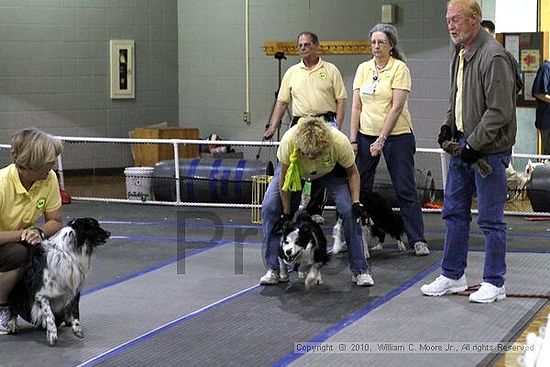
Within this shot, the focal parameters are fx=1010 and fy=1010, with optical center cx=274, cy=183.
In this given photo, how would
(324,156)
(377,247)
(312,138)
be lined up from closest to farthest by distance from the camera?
(312,138)
(324,156)
(377,247)

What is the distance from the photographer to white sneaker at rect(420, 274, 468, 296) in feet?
18.5

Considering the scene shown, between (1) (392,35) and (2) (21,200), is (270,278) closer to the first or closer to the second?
(2) (21,200)

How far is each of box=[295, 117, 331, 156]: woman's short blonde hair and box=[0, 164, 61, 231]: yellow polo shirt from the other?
1.36 m

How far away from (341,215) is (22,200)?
188 cm

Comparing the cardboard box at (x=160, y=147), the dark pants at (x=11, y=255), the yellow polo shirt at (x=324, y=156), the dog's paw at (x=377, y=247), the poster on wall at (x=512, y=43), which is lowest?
the dog's paw at (x=377, y=247)

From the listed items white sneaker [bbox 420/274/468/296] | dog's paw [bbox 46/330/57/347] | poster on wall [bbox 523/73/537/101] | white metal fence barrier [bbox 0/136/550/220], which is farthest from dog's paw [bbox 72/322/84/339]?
poster on wall [bbox 523/73/537/101]

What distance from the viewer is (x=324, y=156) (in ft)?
18.5

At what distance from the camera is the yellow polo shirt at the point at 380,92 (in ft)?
21.7

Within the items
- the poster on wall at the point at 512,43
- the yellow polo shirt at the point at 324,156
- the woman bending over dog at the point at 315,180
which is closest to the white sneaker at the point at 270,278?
the woman bending over dog at the point at 315,180

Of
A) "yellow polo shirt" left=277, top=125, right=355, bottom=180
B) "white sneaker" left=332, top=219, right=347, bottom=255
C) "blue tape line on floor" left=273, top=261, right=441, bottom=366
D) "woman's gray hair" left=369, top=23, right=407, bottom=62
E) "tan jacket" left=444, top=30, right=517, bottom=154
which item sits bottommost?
"blue tape line on floor" left=273, top=261, right=441, bottom=366

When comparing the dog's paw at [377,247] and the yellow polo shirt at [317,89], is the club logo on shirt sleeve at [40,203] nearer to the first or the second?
the yellow polo shirt at [317,89]

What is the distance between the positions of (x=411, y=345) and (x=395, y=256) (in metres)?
2.18

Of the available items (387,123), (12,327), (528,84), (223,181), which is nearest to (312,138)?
(387,123)

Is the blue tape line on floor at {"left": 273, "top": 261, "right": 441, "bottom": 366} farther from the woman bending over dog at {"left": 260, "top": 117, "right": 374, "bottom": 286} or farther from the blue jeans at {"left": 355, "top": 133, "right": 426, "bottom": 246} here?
the blue jeans at {"left": 355, "top": 133, "right": 426, "bottom": 246}
